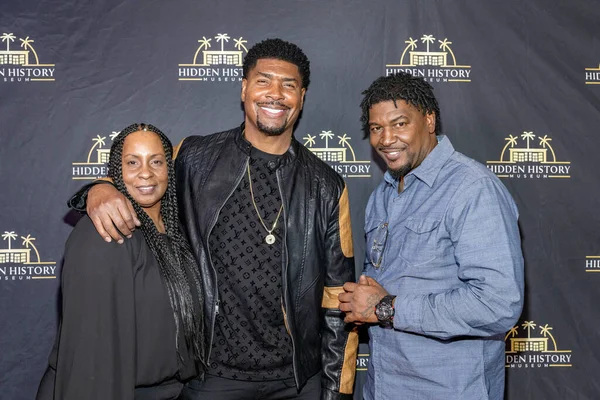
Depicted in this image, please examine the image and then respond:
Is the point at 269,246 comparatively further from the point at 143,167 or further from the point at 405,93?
the point at 405,93

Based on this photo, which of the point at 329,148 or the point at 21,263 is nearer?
the point at 21,263

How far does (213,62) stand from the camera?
2.90 m

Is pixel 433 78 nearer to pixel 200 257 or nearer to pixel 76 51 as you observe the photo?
pixel 200 257

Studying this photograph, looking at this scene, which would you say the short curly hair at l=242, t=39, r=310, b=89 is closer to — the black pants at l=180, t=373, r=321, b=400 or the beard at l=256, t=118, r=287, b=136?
the beard at l=256, t=118, r=287, b=136

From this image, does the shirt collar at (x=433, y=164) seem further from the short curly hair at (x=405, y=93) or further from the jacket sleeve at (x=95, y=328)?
the jacket sleeve at (x=95, y=328)

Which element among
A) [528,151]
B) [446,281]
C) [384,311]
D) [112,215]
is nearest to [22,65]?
[112,215]

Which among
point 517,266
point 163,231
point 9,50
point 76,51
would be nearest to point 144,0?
point 76,51

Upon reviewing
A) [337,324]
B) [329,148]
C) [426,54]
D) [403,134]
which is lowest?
[337,324]

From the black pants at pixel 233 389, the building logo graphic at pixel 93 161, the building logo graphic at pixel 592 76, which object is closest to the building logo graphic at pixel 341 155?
the building logo graphic at pixel 93 161

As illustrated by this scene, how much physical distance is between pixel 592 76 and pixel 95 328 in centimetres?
287

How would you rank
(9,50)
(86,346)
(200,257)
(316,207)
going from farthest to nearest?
(9,50), (316,207), (200,257), (86,346)

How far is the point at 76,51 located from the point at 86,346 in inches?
72.4

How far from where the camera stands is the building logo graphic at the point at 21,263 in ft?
9.29

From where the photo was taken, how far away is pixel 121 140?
201 centimetres
